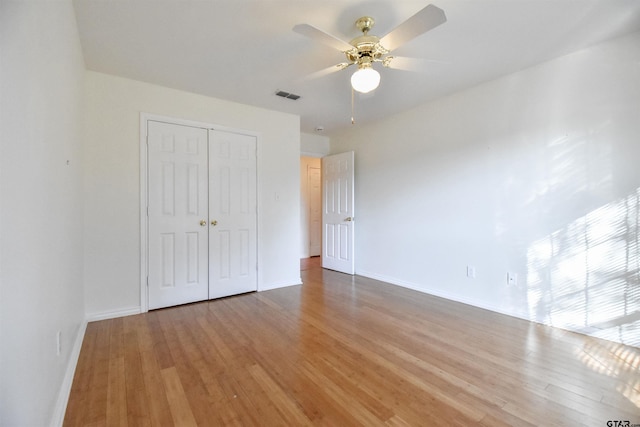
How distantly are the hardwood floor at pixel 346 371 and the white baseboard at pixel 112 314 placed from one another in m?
0.09

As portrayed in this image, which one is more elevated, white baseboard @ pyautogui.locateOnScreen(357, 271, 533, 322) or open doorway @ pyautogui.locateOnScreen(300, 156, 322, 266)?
open doorway @ pyautogui.locateOnScreen(300, 156, 322, 266)

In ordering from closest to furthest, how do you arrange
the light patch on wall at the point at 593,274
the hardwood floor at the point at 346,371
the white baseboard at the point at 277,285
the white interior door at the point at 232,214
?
1. the hardwood floor at the point at 346,371
2. the light patch on wall at the point at 593,274
3. the white interior door at the point at 232,214
4. the white baseboard at the point at 277,285

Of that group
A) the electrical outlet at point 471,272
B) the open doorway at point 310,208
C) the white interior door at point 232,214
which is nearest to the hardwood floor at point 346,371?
the electrical outlet at point 471,272

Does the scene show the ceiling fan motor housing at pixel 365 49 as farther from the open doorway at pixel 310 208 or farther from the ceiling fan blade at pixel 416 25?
the open doorway at pixel 310 208

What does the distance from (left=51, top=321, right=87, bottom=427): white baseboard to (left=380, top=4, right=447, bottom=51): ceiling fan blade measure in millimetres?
2757

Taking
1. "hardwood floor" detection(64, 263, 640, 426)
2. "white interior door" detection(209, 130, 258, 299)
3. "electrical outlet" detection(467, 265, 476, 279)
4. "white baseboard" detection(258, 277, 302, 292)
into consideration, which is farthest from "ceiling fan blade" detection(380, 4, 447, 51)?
"white baseboard" detection(258, 277, 302, 292)

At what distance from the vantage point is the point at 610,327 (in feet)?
7.49

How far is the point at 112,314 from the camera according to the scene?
2764mm

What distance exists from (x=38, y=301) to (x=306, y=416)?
54.4 inches

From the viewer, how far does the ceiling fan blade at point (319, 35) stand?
164cm

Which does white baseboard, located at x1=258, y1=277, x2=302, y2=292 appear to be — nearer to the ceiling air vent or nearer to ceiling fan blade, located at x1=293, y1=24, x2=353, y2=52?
the ceiling air vent

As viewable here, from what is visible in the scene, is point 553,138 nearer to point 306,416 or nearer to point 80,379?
point 306,416

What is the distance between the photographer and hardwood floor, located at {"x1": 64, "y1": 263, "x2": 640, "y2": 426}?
1.50 m

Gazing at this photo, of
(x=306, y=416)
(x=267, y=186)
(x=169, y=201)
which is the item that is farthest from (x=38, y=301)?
(x=267, y=186)
